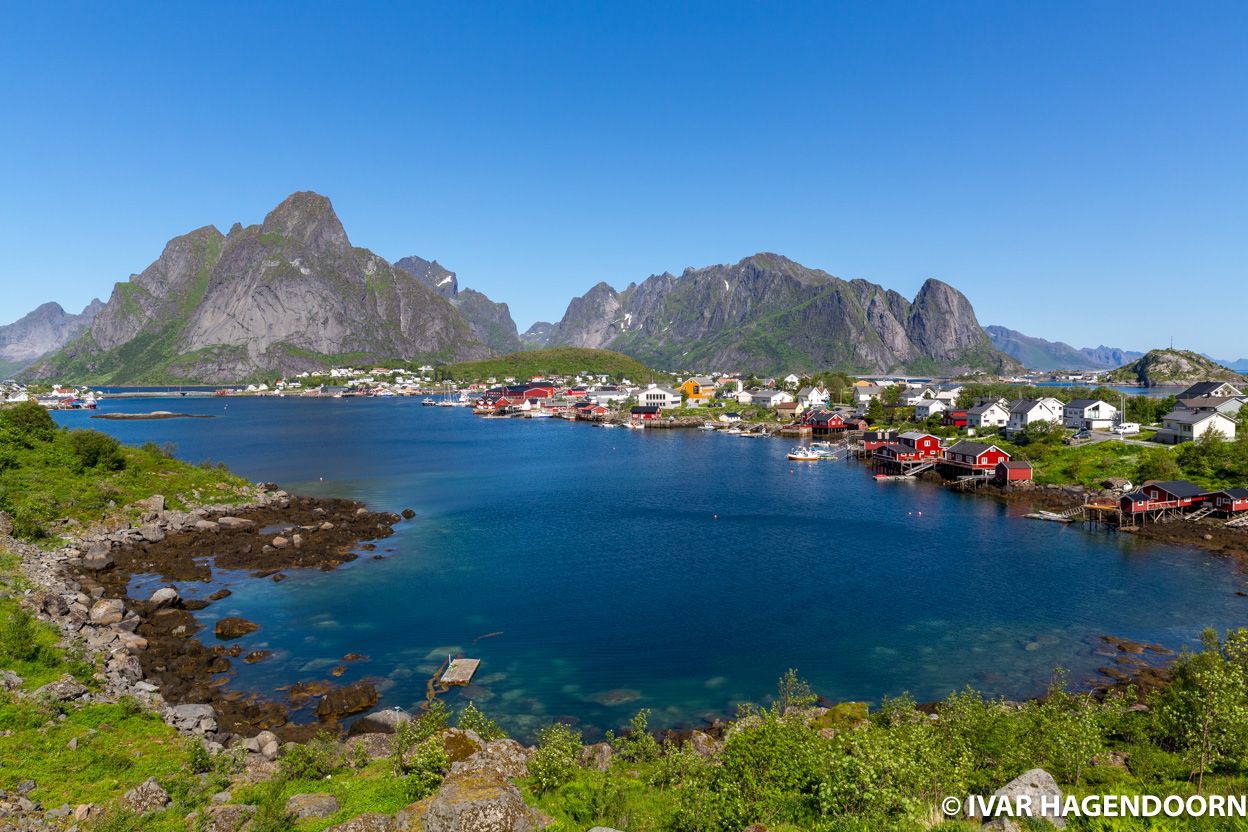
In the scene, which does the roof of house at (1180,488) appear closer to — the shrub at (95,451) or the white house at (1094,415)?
the white house at (1094,415)

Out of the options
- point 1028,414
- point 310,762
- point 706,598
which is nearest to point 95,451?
point 310,762

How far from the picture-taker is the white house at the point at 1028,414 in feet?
266

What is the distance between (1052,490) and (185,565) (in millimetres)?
68668

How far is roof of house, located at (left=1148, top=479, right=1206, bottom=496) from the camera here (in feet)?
159

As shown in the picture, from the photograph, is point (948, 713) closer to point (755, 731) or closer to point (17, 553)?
point (755, 731)

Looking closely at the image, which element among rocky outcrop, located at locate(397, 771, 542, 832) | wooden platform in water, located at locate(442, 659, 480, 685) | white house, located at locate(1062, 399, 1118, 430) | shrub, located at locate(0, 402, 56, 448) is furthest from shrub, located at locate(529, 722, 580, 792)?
white house, located at locate(1062, 399, 1118, 430)

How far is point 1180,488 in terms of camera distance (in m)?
48.7

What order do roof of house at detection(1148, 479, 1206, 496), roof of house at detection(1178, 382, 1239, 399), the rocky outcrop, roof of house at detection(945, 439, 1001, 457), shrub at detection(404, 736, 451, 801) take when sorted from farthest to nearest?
roof of house at detection(1178, 382, 1239, 399), roof of house at detection(945, 439, 1001, 457), roof of house at detection(1148, 479, 1206, 496), shrub at detection(404, 736, 451, 801), the rocky outcrop

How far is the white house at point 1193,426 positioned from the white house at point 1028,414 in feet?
38.2

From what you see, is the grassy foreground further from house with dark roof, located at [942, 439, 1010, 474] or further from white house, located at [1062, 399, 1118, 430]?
white house, located at [1062, 399, 1118, 430]

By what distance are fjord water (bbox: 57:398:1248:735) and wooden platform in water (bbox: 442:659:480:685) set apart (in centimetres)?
74

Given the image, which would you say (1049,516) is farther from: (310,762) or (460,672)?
(310,762)

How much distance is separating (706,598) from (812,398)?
106 metres

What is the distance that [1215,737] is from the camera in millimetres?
14633
